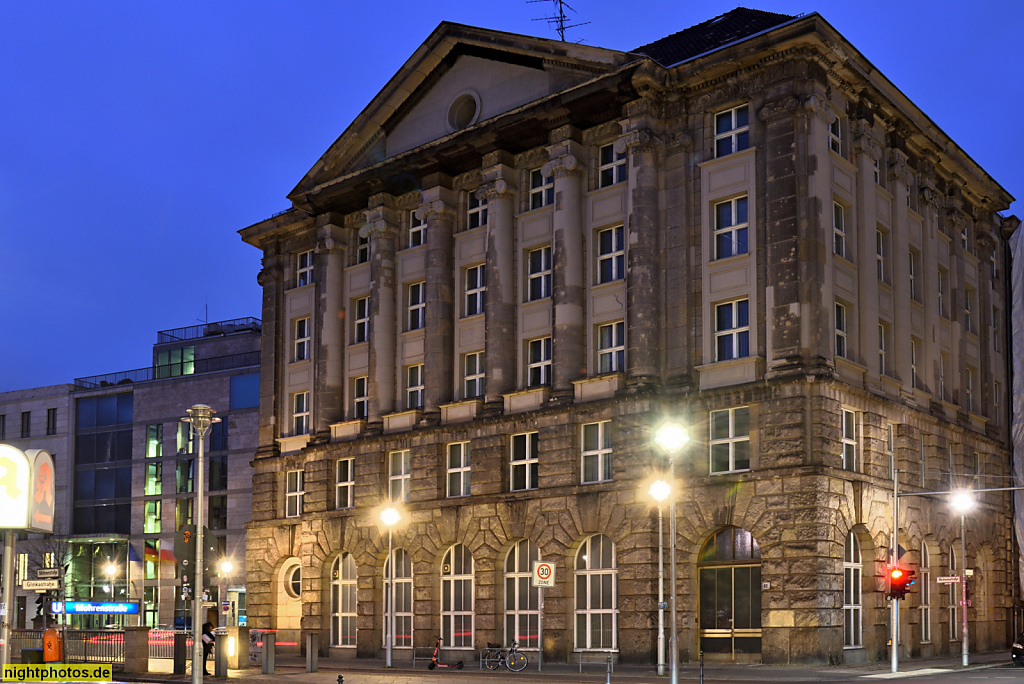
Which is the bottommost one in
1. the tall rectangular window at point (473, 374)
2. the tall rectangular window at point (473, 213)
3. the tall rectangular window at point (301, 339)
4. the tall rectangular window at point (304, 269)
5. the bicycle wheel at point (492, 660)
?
the bicycle wheel at point (492, 660)

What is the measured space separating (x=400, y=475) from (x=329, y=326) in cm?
921

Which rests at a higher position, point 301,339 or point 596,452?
point 301,339

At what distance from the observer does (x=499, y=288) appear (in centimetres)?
5484

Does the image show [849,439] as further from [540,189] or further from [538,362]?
[540,189]

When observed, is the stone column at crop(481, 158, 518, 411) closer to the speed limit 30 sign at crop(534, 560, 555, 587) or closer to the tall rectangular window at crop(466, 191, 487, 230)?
the tall rectangular window at crop(466, 191, 487, 230)

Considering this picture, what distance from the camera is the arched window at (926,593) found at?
5176 centimetres

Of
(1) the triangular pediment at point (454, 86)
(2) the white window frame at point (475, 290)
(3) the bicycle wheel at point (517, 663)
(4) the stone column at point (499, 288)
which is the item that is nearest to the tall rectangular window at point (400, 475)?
(4) the stone column at point (499, 288)

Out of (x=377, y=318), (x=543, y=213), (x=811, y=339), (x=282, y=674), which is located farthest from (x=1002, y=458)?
(x=282, y=674)

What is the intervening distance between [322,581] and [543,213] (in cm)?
2093

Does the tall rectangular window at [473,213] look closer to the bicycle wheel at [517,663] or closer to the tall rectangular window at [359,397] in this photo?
the tall rectangular window at [359,397]

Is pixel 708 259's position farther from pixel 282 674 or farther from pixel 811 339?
pixel 282 674

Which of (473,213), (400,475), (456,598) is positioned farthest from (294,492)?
(473,213)

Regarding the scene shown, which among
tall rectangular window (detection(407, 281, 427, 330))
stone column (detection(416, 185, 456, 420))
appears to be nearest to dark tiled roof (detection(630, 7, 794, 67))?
stone column (detection(416, 185, 456, 420))

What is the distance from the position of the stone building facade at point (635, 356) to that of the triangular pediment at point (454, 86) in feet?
0.50
